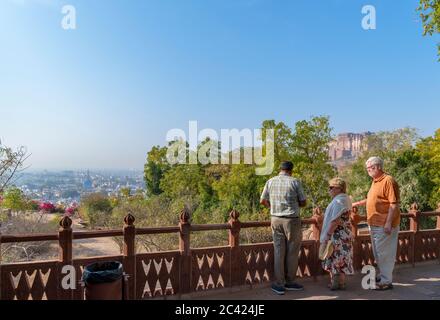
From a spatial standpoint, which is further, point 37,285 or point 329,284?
point 329,284

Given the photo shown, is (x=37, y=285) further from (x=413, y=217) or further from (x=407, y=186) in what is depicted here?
(x=407, y=186)

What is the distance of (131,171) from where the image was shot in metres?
48.2

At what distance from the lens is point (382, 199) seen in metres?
5.07

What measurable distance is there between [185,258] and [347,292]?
7.68 feet

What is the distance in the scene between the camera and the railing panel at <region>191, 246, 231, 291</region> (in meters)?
4.93

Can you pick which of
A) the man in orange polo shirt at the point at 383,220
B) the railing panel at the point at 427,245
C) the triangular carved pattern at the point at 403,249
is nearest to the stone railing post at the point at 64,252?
the man in orange polo shirt at the point at 383,220

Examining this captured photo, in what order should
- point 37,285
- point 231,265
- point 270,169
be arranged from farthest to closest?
point 270,169 < point 231,265 < point 37,285

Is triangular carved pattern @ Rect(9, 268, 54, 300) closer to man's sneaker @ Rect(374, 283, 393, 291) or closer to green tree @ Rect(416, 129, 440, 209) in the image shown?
man's sneaker @ Rect(374, 283, 393, 291)

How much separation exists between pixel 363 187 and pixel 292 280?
21.3 metres

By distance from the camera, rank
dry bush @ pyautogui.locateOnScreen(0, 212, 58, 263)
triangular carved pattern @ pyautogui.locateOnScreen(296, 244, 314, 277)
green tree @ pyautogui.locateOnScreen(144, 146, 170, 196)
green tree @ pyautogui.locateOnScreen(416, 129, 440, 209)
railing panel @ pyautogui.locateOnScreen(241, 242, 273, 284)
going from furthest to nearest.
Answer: green tree @ pyautogui.locateOnScreen(144, 146, 170, 196) < green tree @ pyautogui.locateOnScreen(416, 129, 440, 209) < dry bush @ pyautogui.locateOnScreen(0, 212, 58, 263) < triangular carved pattern @ pyautogui.locateOnScreen(296, 244, 314, 277) < railing panel @ pyautogui.locateOnScreen(241, 242, 273, 284)

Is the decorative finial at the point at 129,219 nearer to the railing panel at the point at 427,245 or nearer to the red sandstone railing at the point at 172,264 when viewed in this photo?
the red sandstone railing at the point at 172,264

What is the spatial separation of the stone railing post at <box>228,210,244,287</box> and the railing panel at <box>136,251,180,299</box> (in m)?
0.81

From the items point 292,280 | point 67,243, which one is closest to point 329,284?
point 292,280

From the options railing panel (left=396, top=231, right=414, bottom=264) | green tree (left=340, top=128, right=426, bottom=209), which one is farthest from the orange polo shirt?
green tree (left=340, top=128, right=426, bottom=209)
